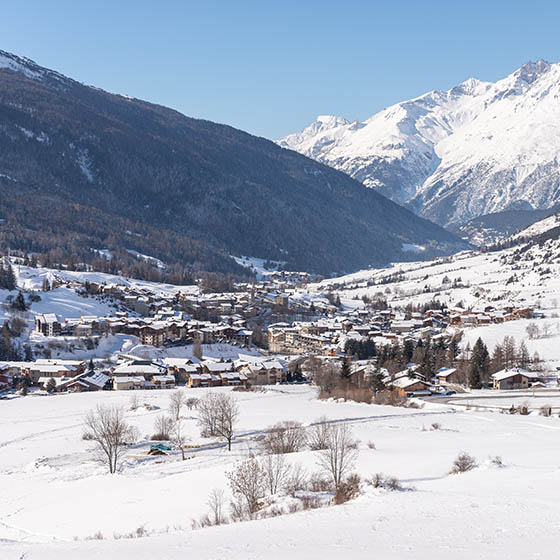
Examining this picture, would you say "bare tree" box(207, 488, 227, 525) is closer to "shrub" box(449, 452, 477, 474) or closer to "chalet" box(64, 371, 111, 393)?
"shrub" box(449, 452, 477, 474)

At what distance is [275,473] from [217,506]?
4.23 metres

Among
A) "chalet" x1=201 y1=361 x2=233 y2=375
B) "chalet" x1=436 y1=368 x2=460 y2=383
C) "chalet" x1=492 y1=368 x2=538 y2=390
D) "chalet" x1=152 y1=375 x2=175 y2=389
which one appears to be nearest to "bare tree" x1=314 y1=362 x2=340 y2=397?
"chalet" x1=436 y1=368 x2=460 y2=383

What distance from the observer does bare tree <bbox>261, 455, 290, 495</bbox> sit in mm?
23672

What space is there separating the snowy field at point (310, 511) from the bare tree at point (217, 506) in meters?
0.58

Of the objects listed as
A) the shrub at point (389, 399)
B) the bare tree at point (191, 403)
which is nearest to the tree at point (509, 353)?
the shrub at point (389, 399)

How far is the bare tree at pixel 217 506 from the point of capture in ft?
66.6

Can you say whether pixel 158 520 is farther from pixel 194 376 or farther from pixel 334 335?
pixel 334 335

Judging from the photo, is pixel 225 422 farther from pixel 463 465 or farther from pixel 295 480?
pixel 463 465

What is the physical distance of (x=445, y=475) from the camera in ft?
87.0

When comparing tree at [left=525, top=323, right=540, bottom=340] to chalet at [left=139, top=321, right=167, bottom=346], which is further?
tree at [left=525, top=323, right=540, bottom=340]

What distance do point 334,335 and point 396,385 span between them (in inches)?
2085

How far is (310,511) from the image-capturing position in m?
18.5

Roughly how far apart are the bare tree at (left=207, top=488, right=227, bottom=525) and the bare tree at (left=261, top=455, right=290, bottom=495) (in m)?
1.84

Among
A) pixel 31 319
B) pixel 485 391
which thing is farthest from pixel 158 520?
pixel 31 319
